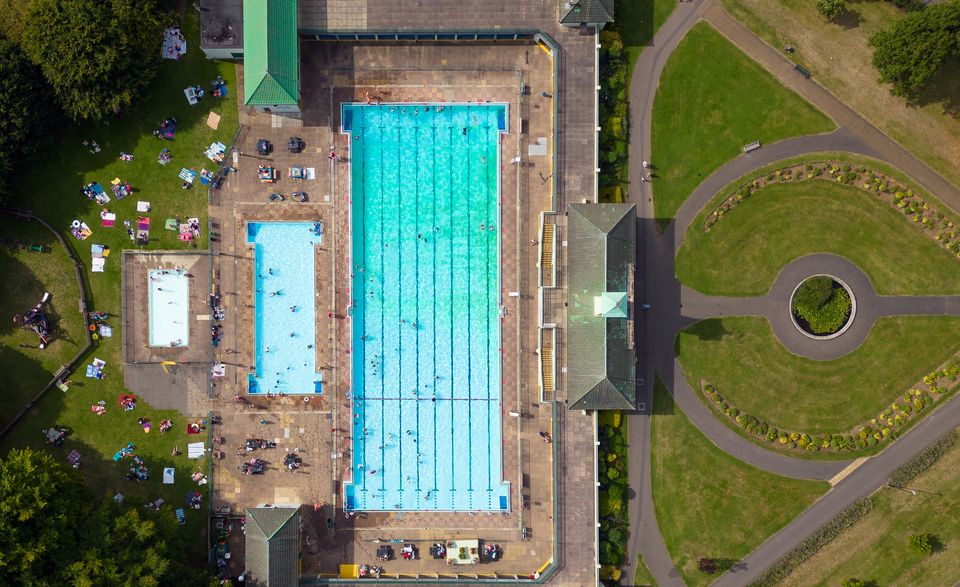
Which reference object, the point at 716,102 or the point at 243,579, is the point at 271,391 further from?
the point at 716,102

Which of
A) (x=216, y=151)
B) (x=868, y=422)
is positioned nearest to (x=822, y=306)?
(x=868, y=422)

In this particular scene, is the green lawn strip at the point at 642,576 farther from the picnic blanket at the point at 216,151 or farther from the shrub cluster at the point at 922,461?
the picnic blanket at the point at 216,151

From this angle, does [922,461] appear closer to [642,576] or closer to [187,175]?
[642,576]

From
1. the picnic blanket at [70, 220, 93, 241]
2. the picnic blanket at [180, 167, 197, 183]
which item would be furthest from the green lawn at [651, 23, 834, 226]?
the picnic blanket at [70, 220, 93, 241]

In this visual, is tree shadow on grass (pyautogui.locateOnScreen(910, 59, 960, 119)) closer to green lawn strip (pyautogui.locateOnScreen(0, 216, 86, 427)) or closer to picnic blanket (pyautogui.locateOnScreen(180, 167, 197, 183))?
picnic blanket (pyautogui.locateOnScreen(180, 167, 197, 183))

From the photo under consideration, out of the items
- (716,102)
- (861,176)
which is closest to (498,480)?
(716,102)
